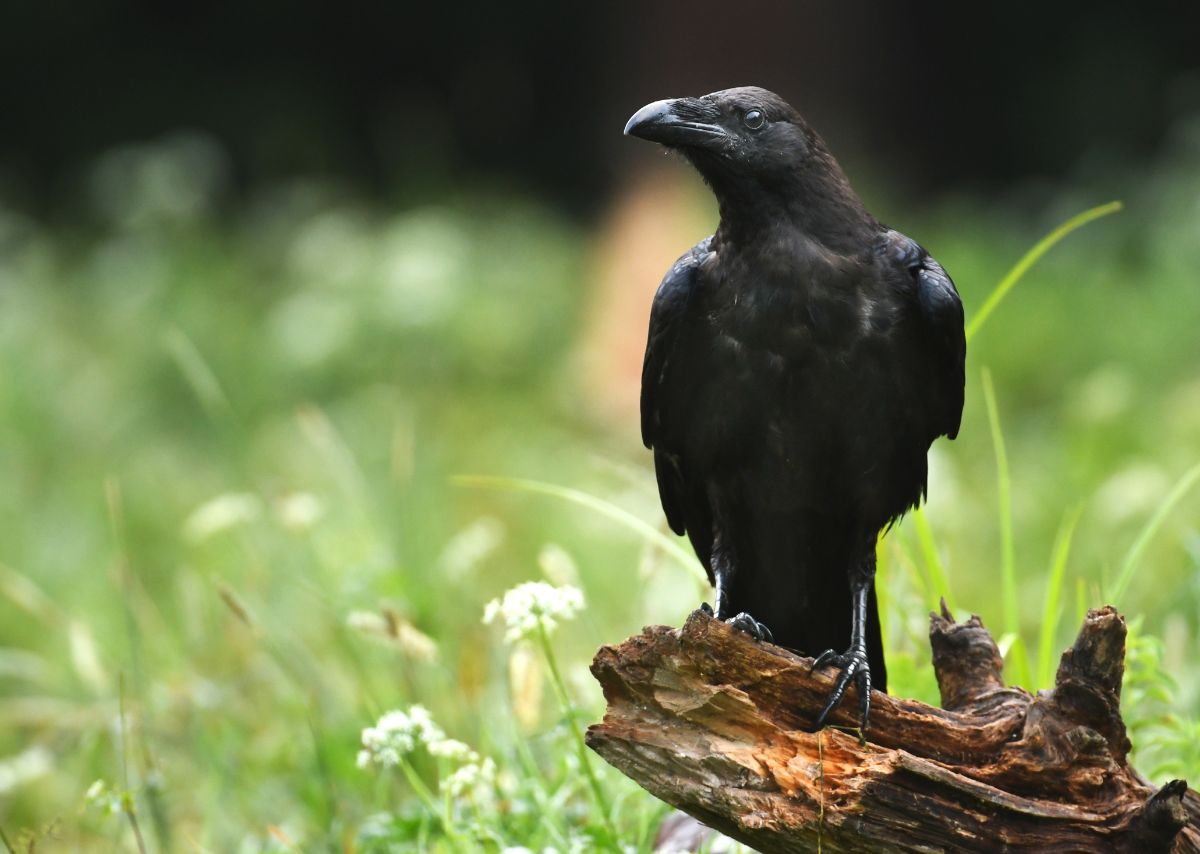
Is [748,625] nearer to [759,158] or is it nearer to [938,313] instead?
[938,313]

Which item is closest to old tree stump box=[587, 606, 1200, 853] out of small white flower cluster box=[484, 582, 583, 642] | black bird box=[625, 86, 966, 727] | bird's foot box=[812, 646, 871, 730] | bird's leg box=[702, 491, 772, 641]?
bird's foot box=[812, 646, 871, 730]

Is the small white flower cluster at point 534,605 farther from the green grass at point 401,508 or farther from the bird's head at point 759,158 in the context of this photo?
the bird's head at point 759,158

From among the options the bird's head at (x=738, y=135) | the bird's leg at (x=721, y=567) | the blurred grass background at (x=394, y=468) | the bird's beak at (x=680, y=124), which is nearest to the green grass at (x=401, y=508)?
the blurred grass background at (x=394, y=468)

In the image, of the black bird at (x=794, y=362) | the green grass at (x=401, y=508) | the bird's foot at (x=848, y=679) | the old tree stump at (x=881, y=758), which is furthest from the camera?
the green grass at (x=401, y=508)

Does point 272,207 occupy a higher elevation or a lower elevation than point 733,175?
lower

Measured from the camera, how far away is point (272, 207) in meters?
10.9

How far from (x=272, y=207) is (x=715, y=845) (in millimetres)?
8379

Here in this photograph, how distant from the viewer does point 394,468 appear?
211 inches

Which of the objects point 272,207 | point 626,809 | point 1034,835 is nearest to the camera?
point 1034,835

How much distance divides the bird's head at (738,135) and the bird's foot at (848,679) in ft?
3.25

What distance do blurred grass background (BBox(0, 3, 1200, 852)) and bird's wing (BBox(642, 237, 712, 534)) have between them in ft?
0.70

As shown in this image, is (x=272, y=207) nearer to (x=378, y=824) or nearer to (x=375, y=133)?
(x=375, y=133)

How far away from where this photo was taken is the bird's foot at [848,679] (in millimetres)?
2881

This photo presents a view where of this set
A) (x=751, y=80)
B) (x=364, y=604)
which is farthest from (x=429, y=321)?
(x=364, y=604)
